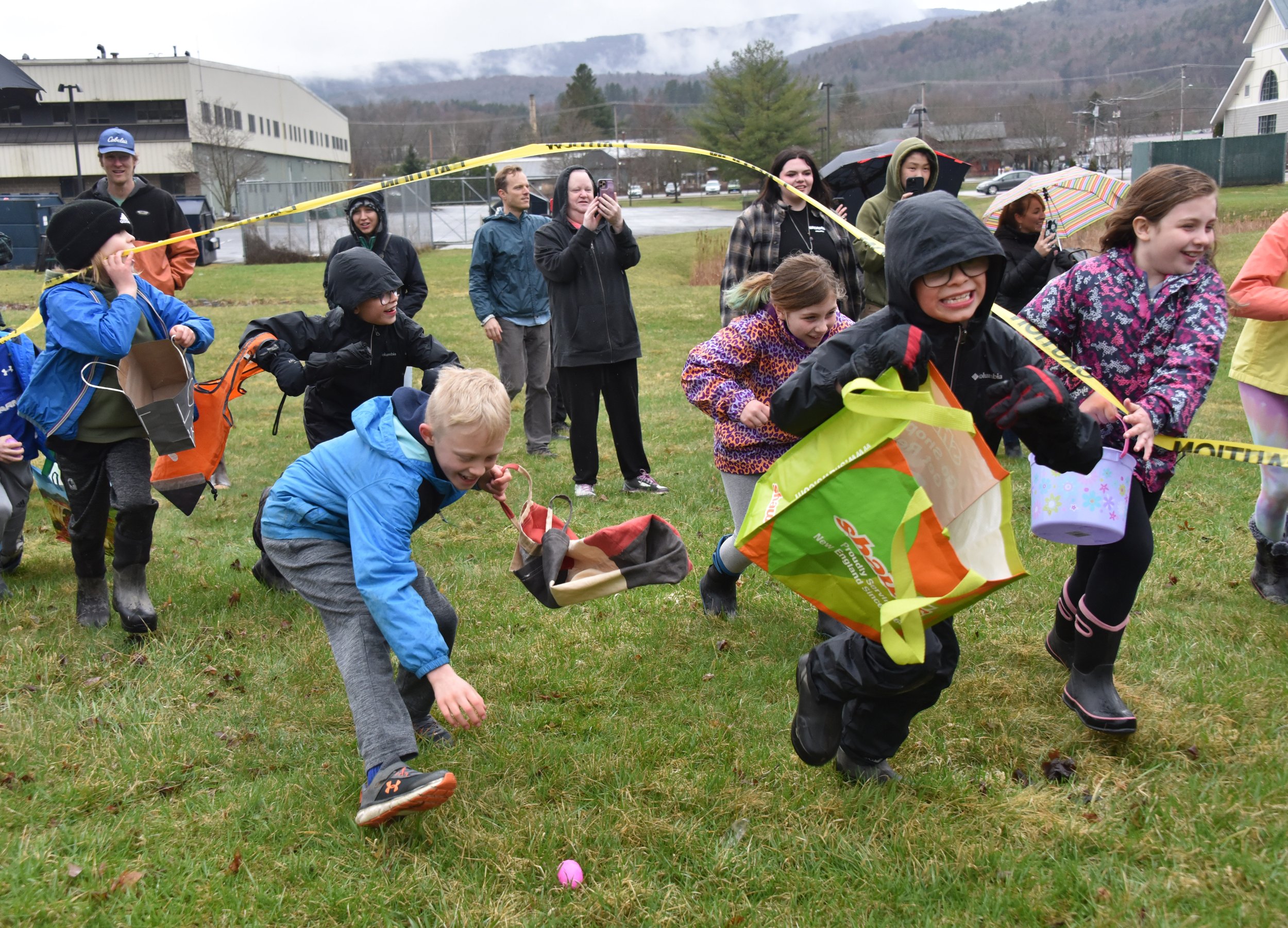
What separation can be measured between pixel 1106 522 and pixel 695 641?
2.10 metres

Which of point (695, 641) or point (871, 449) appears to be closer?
point (871, 449)

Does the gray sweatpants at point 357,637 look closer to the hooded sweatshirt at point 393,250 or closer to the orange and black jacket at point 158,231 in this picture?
the hooded sweatshirt at point 393,250

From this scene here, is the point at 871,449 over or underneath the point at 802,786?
over

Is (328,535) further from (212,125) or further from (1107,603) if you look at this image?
(212,125)

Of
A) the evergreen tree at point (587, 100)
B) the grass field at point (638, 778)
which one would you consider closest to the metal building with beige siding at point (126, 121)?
the evergreen tree at point (587, 100)

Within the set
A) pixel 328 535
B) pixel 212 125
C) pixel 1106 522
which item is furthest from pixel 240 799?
pixel 212 125

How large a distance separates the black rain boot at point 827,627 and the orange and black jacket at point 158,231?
17.6 feet

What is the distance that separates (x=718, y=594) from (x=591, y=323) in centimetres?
288

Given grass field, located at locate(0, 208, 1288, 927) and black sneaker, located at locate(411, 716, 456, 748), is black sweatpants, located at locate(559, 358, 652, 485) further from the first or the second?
black sneaker, located at locate(411, 716, 456, 748)

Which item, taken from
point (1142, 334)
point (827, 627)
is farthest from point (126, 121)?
point (1142, 334)

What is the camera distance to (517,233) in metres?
8.72

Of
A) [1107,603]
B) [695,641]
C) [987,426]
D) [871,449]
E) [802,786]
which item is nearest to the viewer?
[871,449]

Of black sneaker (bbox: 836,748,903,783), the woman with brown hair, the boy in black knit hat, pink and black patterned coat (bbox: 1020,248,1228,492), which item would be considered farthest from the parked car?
black sneaker (bbox: 836,748,903,783)

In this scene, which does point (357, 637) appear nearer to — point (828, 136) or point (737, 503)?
point (737, 503)
